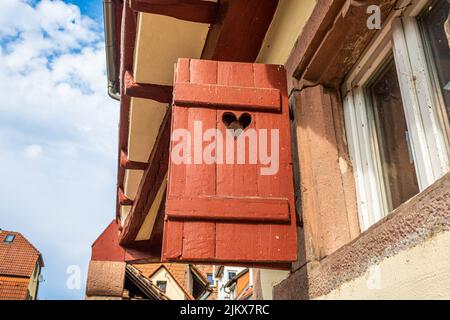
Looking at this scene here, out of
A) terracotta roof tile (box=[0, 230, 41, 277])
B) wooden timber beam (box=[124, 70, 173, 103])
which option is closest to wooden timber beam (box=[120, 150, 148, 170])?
wooden timber beam (box=[124, 70, 173, 103])

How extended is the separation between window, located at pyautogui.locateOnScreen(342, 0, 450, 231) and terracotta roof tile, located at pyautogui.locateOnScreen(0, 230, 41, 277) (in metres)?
28.1

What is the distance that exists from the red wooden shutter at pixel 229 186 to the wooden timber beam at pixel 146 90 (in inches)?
36.7

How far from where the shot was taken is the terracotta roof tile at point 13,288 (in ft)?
80.2

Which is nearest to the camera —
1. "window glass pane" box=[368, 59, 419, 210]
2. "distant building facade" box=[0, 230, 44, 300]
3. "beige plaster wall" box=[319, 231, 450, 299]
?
"beige plaster wall" box=[319, 231, 450, 299]

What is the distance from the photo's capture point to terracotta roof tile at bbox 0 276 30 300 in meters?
24.4

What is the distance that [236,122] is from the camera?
197 cm

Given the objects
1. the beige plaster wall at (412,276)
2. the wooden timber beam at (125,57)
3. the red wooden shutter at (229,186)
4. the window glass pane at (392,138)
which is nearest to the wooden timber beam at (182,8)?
the wooden timber beam at (125,57)

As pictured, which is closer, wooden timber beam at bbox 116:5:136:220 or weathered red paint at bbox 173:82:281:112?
weathered red paint at bbox 173:82:281:112

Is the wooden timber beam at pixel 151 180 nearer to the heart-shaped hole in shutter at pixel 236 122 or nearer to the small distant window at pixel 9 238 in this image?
the heart-shaped hole in shutter at pixel 236 122

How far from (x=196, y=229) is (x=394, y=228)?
706 millimetres

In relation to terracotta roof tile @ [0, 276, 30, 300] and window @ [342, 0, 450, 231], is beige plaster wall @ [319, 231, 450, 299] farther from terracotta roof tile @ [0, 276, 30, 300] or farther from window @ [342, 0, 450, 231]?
terracotta roof tile @ [0, 276, 30, 300]

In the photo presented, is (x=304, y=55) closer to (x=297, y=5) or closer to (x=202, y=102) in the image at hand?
(x=297, y=5)

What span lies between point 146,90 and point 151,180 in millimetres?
1151
